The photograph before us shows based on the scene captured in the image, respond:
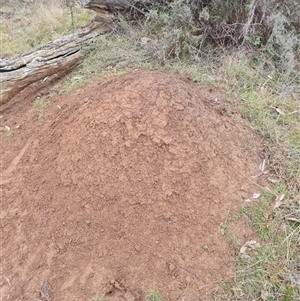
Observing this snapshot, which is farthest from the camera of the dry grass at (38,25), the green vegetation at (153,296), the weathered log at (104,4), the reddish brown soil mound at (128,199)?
the dry grass at (38,25)

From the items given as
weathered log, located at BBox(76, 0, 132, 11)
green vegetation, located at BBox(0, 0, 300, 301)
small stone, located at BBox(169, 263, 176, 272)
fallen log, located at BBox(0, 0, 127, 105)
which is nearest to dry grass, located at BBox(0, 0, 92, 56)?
green vegetation, located at BBox(0, 0, 300, 301)

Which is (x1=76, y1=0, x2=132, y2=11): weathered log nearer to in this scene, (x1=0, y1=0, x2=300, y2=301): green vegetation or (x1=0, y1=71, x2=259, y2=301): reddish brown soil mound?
(x1=0, y1=0, x2=300, y2=301): green vegetation

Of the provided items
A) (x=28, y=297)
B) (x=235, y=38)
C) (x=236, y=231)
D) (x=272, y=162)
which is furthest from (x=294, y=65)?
(x=28, y=297)

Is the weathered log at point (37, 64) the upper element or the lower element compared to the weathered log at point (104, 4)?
lower

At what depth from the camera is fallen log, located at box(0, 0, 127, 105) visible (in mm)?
3406

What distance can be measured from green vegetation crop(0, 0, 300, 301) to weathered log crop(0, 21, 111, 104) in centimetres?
15

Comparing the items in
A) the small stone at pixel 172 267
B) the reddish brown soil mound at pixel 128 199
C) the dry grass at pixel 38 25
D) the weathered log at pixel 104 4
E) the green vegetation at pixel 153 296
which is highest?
the weathered log at pixel 104 4

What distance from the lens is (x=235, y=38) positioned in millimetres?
3525

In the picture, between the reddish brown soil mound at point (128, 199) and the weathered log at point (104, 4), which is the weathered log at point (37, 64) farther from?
the reddish brown soil mound at point (128, 199)

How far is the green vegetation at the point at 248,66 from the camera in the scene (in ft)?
7.07

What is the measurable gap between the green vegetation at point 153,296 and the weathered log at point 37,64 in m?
2.42

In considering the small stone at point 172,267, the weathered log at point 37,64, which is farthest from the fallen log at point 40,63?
the small stone at point 172,267

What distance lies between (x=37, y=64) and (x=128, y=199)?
199 cm

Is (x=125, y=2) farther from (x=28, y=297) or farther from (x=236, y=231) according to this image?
(x=28, y=297)
